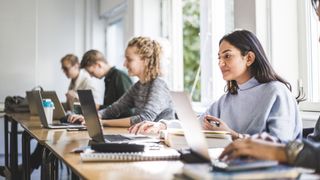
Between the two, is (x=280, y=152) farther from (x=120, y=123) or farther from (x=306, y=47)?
(x=120, y=123)

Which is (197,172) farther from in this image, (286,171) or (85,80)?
(85,80)

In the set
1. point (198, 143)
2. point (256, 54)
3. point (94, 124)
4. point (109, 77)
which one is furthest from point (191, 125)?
point (109, 77)

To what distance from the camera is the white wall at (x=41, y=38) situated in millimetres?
5109

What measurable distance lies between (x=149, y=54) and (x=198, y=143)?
1.63 m

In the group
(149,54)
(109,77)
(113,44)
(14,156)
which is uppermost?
(113,44)

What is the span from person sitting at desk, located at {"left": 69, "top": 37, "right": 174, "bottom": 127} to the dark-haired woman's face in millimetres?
685

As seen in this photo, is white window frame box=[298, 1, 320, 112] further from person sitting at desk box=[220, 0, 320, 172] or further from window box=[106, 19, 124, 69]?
window box=[106, 19, 124, 69]

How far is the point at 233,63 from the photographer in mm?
1841

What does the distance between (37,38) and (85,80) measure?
50.3 inches

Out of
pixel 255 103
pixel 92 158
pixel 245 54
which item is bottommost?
pixel 92 158

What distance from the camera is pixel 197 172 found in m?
0.95

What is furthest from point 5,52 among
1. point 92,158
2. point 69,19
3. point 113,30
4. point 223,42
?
point 92,158

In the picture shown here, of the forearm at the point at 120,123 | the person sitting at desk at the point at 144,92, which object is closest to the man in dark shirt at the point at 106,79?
the person sitting at desk at the point at 144,92

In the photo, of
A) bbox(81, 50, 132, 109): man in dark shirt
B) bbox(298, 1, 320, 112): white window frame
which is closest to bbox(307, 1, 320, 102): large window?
bbox(298, 1, 320, 112): white window frame
